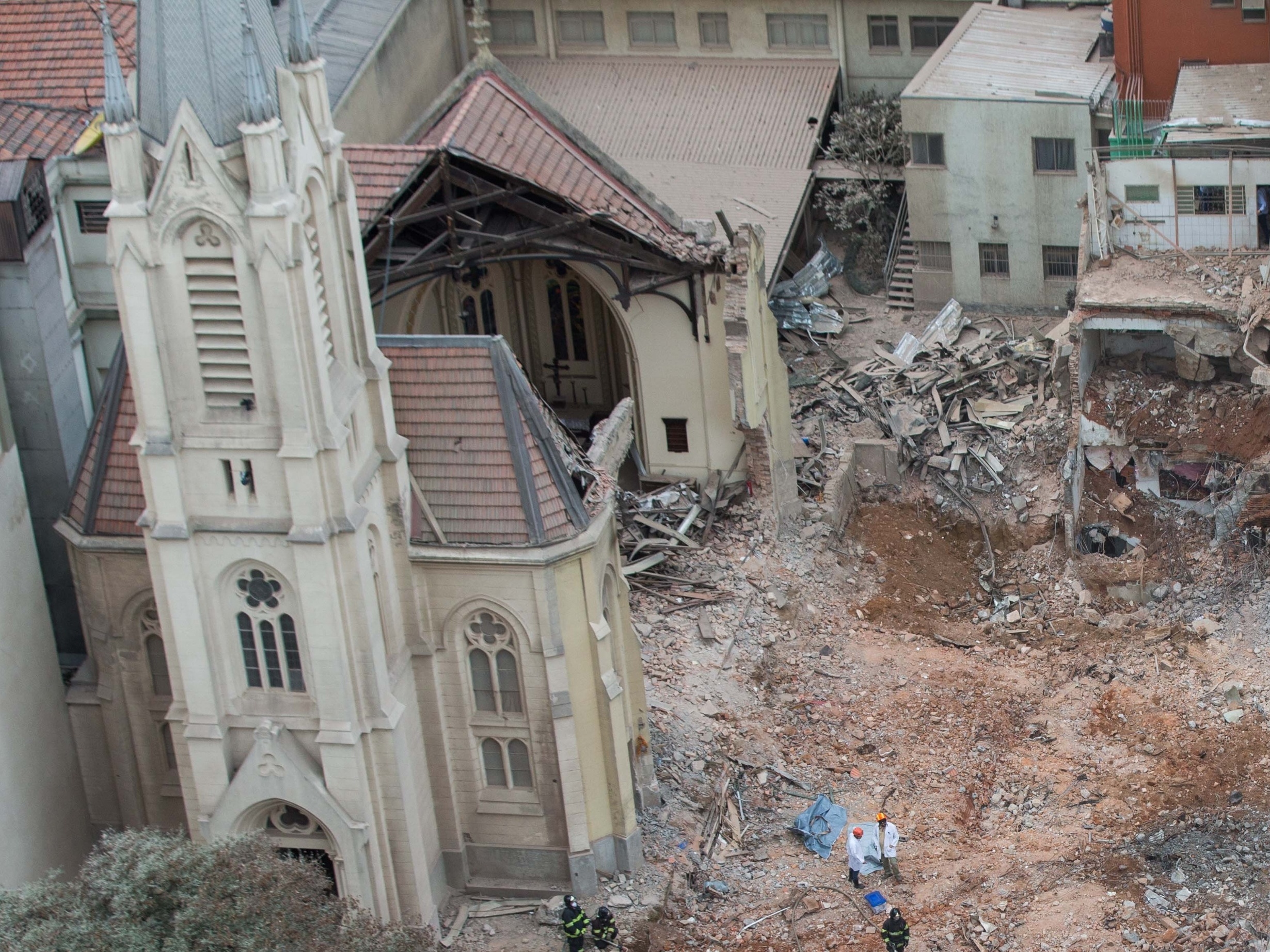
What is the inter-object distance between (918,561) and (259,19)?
25.8 metres

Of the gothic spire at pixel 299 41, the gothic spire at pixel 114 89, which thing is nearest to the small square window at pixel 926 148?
the gothic spire at pixel 299 41

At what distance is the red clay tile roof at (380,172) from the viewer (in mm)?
49500

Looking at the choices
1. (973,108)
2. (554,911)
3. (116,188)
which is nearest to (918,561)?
(973,108)

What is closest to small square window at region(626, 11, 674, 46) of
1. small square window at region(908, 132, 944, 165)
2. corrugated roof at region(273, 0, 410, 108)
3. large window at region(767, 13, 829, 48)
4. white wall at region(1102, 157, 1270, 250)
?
large window at region(767, 13, 829, 48)

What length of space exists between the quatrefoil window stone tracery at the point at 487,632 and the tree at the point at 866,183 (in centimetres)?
→ 2786

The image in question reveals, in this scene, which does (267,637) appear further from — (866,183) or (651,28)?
(651,28)

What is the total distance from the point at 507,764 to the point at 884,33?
110 feet

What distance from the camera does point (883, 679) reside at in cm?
4869

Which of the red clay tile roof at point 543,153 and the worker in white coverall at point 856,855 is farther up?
the red clay tile roof at point 543,153

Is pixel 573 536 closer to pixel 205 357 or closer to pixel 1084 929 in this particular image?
pixel 205 357

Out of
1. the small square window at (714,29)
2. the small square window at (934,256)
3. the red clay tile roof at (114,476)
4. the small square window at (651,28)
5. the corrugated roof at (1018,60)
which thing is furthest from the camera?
the small square window at (651,28)

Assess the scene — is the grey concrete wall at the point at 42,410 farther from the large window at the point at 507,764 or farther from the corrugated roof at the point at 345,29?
the corrugated roof at the point at 345,29

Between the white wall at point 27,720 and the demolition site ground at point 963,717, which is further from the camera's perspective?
the demolition site ground at point 963,717

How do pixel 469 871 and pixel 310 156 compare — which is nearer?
pixel 310 156
